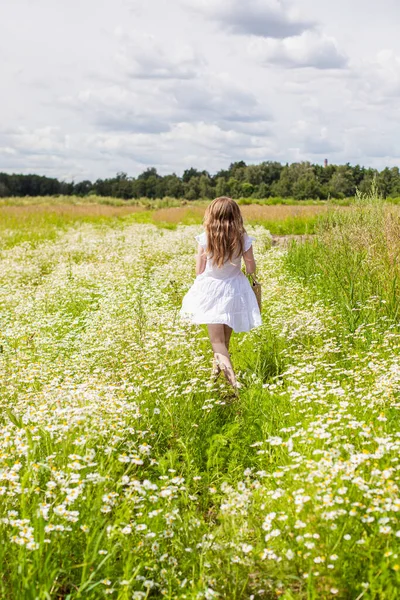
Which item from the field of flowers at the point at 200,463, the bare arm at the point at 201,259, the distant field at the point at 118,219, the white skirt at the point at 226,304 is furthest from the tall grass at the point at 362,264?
the distant field at the point at 118,219

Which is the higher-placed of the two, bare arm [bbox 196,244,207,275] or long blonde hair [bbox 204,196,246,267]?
long blonde hair [bbox 204,196,246,267]

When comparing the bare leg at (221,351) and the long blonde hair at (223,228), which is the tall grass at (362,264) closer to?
the bare leg at (221,351)

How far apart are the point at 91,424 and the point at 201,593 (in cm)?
169

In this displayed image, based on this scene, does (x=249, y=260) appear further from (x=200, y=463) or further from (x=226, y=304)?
(x=200, y=463)

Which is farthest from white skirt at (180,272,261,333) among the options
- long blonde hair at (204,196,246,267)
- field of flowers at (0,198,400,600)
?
field of flowers at (0,198,400,600)

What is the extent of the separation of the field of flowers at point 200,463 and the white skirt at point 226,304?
17.7 inches

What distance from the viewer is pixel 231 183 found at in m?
75.3

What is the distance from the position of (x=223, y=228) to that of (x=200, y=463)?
2.51 metres

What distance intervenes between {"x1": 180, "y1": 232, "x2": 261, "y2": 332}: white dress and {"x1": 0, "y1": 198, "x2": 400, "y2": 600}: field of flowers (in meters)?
0.47

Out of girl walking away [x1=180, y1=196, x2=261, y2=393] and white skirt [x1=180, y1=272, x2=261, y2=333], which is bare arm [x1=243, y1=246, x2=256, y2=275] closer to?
girl walking away [x1=180, y1=196, x2=261, y2=393]

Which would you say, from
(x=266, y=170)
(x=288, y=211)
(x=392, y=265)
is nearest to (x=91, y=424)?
(x=392, y=265)

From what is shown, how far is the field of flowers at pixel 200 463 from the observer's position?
2982 millimetres

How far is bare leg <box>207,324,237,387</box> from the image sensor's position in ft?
19.7

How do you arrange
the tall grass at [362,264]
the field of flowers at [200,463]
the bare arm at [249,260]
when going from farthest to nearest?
the tall grass at [362,264]
the bare arm at [249,260]
the field of flowers at [200,463]
